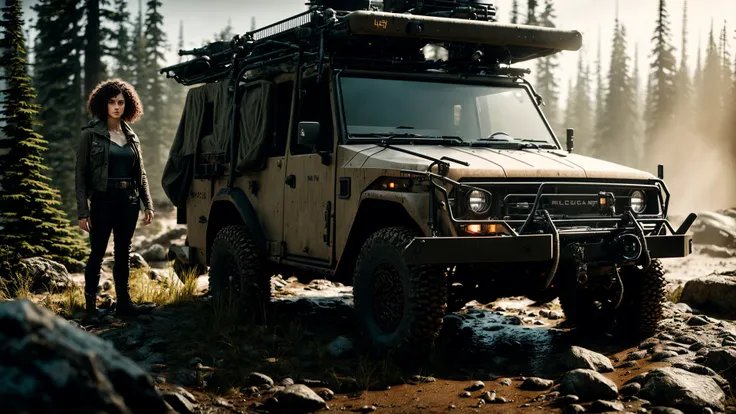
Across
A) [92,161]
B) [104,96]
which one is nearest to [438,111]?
[104,96]

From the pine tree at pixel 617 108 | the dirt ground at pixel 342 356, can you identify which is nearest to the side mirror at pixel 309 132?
the dirt ground at pixel 342 356

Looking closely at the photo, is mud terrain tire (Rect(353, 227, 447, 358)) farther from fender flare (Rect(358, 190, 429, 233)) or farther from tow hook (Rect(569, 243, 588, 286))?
tow hook (Rect(569, 243, 588, 286))

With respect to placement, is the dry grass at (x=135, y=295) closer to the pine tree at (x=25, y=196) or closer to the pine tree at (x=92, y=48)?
the pine tree at (x=25, y=196)

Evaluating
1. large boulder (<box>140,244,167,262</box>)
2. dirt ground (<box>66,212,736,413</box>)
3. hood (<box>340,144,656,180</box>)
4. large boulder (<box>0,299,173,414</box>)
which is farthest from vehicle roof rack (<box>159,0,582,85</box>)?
large boulder (<box>140,244,167,262</box>)

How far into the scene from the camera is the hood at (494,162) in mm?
6035

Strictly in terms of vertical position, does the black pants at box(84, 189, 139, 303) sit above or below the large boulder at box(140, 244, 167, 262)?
above

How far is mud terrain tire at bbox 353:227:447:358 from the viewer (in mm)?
6004

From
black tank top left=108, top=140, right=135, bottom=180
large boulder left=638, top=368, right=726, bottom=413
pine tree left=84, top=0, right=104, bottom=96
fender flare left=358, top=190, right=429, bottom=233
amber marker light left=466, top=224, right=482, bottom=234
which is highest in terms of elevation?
pine tree left=84, top=0, right=104, bottom=96

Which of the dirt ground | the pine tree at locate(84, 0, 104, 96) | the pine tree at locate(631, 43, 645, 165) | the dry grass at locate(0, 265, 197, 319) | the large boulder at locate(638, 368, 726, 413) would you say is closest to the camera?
the large boulder at locate(638, 368, 726, 413)

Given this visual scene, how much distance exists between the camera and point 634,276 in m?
7.20

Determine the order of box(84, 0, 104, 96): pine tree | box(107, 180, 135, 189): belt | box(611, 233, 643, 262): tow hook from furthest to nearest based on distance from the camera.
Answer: box(84, 0, 104, 96): pine tree, box(107, 180, 135, 189): belt, box(611, 233, 643, 262): tow hook

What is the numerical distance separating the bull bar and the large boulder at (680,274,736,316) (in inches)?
113

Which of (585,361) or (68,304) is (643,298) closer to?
(585,361)

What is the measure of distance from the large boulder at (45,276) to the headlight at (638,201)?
23.5ft
